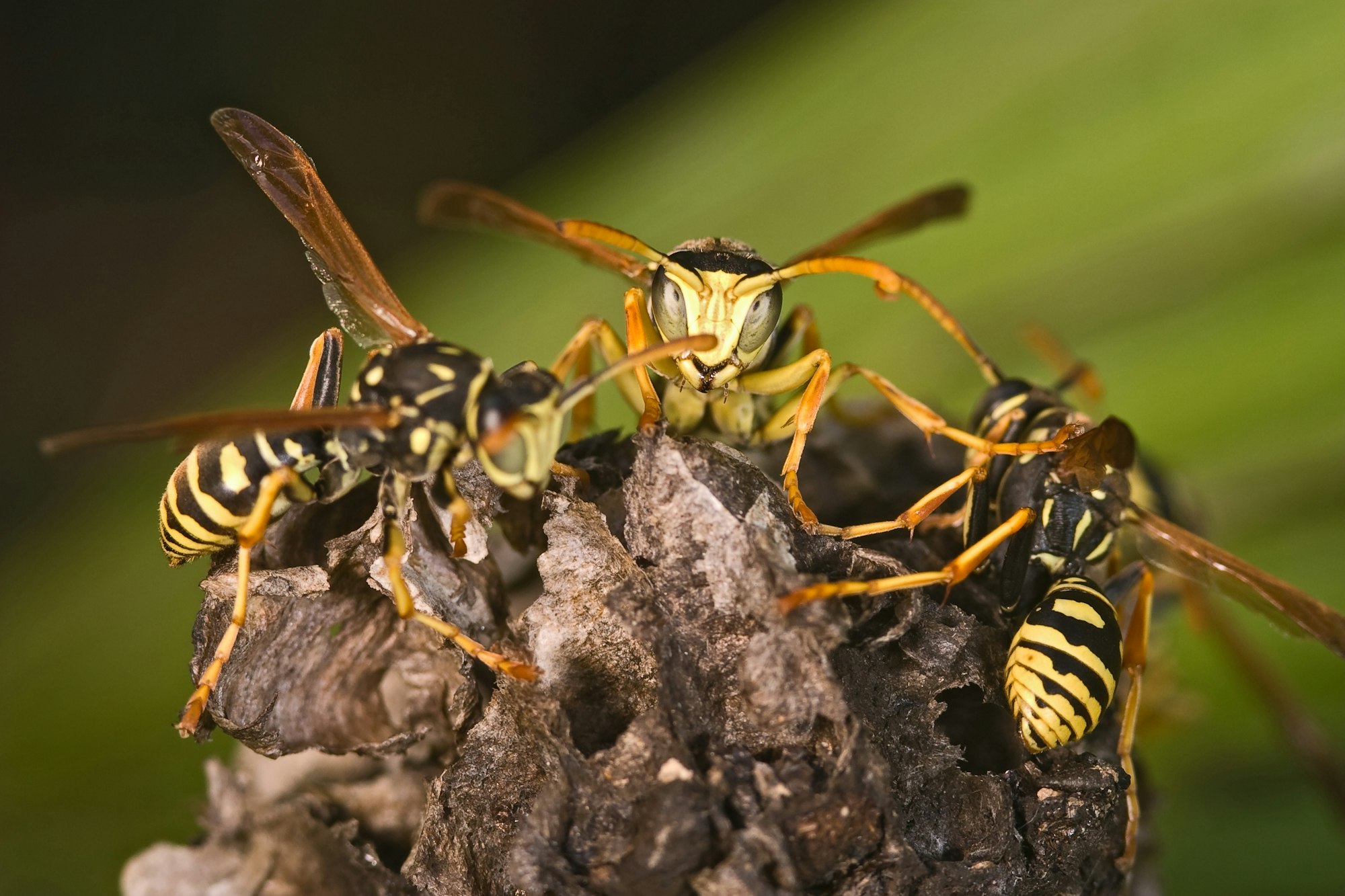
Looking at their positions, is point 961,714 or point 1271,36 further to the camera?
point 1271,36

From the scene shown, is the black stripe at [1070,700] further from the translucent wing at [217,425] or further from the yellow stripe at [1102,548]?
the translucent wing at [217,425]

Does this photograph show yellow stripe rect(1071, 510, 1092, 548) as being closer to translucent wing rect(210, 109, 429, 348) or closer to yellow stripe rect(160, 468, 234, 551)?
translucent wing rect(210, 109, 429, 348)

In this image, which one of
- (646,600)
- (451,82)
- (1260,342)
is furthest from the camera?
(451,82)

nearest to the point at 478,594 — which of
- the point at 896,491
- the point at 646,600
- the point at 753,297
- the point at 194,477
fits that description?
the point at 646,600

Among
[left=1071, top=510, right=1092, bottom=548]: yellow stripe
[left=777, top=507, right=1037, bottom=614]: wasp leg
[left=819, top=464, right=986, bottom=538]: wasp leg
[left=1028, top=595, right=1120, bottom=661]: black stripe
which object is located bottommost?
[left=1028, top=595, right=1120, bottom=661]: black stripe

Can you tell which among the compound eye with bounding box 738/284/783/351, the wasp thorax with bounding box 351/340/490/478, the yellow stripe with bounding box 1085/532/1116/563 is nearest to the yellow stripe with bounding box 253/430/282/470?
the wasp thorax with bounding box 351/340/490/478

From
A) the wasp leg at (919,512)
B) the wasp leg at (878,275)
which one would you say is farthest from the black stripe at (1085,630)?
the wasp leg at (878,275)

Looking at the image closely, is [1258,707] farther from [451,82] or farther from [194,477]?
[451,82]
